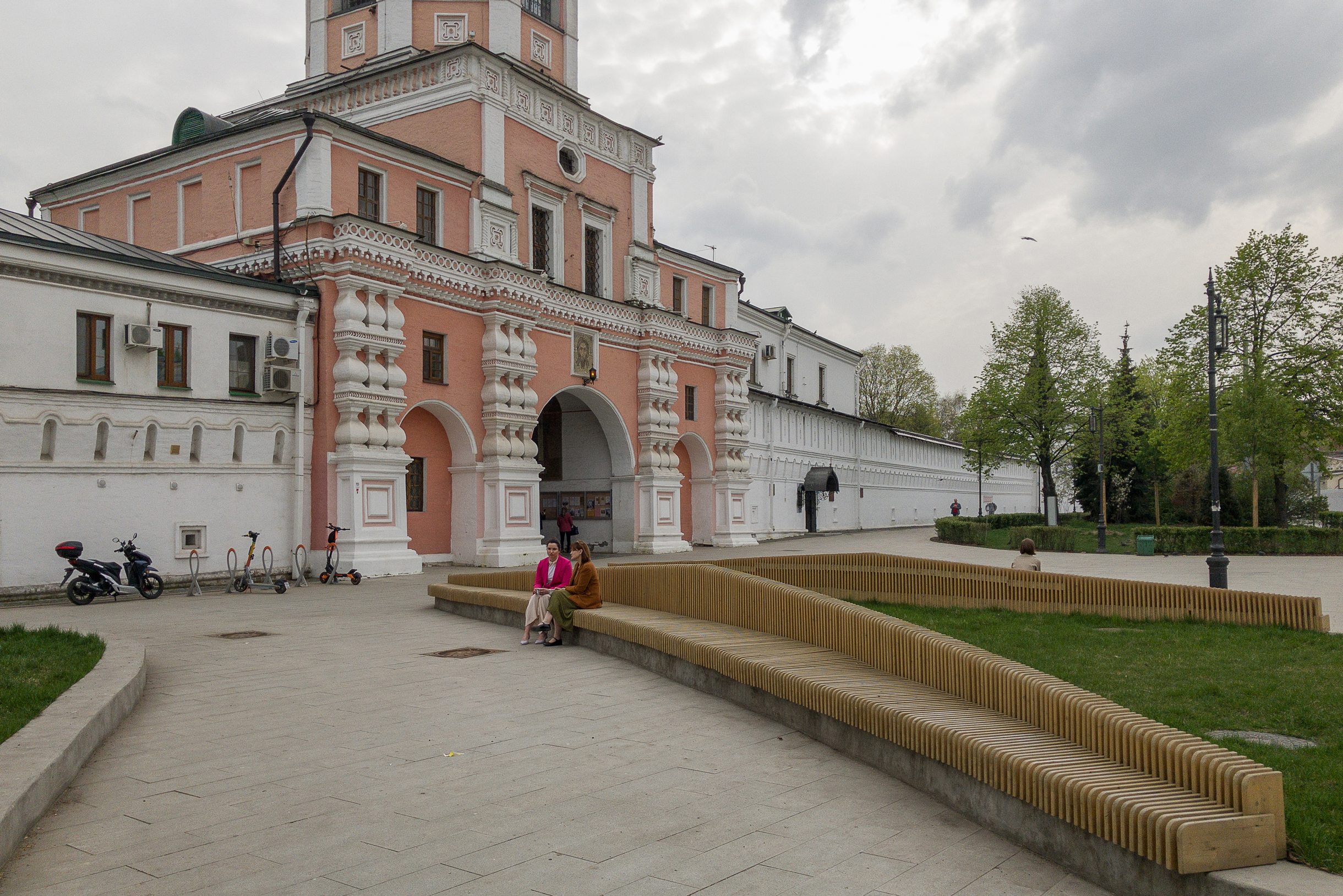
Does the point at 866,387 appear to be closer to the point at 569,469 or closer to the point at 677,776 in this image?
the point at 569,469

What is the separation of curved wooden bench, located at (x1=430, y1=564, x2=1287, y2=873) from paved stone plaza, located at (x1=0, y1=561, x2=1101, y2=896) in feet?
1.18

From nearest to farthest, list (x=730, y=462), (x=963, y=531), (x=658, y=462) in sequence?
(x=658, y=462), (x=730, y=462), (x=963, y=531)

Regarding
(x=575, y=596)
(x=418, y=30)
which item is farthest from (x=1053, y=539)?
(x=575, y=596)

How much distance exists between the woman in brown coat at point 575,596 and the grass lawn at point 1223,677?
3858 millimetres

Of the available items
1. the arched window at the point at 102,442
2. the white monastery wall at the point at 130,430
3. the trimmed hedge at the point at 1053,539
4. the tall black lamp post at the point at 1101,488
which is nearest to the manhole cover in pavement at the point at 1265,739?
the white monastery wall at the point at 130,430

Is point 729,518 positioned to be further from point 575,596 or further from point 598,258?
point 575,596

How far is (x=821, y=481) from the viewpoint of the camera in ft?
155

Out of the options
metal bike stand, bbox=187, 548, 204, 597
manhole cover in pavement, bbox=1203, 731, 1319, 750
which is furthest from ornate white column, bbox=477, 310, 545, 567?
manhole cover in pavement, bbox=1203, 731, 1319, 750

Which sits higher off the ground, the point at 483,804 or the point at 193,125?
the point at 193,125

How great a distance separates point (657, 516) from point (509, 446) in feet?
23.6

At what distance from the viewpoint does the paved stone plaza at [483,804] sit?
15.0 feet

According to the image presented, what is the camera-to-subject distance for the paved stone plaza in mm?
4559

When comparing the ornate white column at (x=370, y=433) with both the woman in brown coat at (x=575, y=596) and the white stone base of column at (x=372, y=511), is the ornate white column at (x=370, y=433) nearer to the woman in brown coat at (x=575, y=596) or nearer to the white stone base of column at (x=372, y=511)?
the white stone base of column at (x=372, y=511)

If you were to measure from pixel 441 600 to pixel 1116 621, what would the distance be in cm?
961
